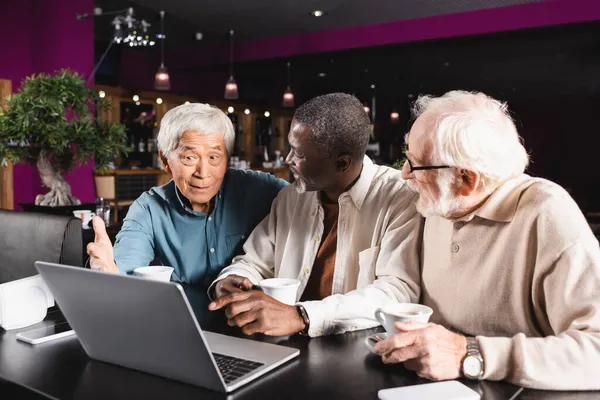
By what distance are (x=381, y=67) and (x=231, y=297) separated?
32.2 feet

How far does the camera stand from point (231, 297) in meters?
1.44

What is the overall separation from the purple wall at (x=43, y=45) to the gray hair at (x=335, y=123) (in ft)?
15.2

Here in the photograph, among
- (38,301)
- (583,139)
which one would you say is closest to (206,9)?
(38,301)

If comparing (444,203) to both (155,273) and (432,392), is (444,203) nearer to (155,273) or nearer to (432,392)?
(432,392)

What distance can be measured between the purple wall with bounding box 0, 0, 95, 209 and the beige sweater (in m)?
5.22

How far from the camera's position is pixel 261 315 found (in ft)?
4.50

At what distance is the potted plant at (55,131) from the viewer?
3.76m

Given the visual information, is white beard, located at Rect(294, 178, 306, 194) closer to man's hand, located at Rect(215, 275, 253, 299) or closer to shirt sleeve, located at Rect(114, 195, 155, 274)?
man's hand, located at Rect(215, 275, 253, 299)

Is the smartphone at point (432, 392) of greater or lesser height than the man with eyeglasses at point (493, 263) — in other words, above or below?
below

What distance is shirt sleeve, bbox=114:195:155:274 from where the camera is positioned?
6.72 feet

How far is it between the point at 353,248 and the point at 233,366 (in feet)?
2.74

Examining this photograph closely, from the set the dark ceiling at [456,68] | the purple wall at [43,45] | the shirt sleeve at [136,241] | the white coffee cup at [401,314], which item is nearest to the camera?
the white coffee cup at [401,314]

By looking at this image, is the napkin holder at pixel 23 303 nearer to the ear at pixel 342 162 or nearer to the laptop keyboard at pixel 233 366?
the laptop keyboard at pixel 233 366

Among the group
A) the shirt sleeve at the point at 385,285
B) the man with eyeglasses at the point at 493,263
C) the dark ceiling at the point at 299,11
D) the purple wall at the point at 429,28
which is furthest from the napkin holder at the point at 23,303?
the purple wall at the point at 429,28
